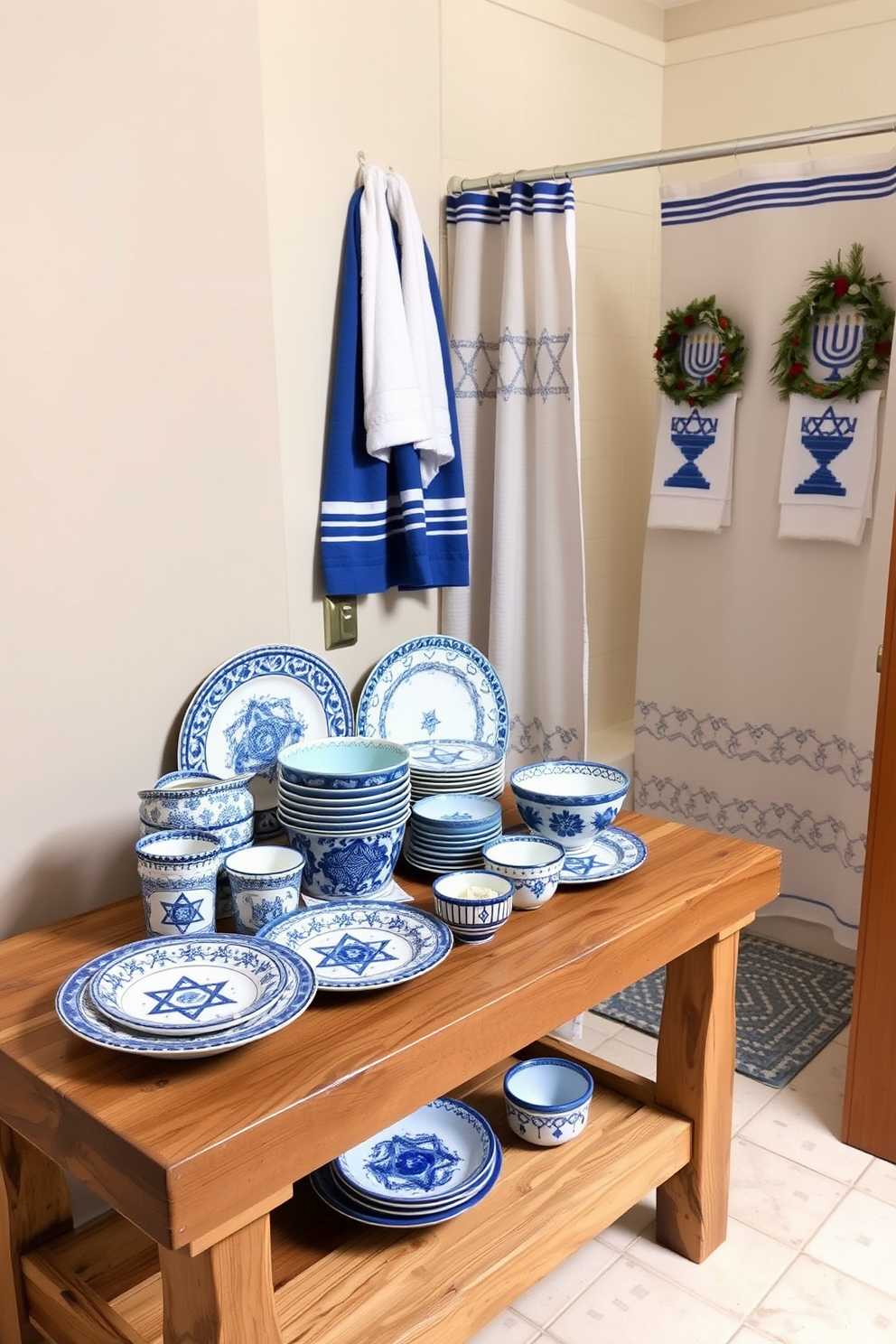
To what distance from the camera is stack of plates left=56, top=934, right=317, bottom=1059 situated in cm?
118

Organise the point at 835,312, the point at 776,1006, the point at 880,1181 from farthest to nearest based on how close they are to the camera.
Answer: the point at 776,1006 → the point at 835,312 → the point at 880,1181

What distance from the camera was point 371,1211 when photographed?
1548 mm

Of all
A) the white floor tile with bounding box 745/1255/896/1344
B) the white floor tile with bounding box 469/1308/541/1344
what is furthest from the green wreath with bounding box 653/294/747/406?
the white floor tile with bounding box 469/1308/541/1344

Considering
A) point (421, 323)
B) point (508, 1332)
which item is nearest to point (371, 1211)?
point (508, 1332)

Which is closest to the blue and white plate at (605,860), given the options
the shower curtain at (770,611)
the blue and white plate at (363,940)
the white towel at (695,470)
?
the blue and white plate at (363,940)

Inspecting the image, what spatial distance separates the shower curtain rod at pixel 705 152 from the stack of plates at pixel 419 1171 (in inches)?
65.2

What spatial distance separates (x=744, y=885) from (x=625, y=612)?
159 centimetres

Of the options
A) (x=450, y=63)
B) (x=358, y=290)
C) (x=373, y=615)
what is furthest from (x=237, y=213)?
(x=450, y=63)

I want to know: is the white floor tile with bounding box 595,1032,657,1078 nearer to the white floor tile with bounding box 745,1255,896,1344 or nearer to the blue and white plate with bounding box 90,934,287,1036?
the white floor tile with bounding box 745,1255,896,1344

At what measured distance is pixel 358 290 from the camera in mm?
1972

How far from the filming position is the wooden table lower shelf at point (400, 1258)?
1417mm

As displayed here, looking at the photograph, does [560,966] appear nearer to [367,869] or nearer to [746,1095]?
[367,869]

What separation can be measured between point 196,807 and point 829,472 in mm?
1650

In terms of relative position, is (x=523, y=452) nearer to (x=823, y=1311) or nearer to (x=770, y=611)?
(x=770, y=611)
